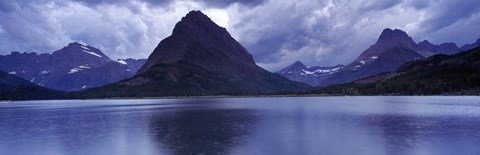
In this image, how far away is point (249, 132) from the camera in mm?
70250

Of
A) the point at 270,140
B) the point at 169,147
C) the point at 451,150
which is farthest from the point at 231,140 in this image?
the point at 451,150

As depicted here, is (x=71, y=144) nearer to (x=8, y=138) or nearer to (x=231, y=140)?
(x=8, y=138)

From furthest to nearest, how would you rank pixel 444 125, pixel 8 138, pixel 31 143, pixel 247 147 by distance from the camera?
pixel 444 125 → pixel 8 138 → pixel 31 143 → pixel 247 147

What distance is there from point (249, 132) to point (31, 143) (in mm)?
34902

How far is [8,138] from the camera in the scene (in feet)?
229

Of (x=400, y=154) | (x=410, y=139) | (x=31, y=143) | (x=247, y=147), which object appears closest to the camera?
(x=400, y=154)

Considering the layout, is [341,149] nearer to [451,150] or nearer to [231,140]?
[451,150]

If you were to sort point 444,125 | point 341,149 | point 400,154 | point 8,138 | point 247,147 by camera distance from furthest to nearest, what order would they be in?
point 444,125 < point 8,138 < point 247,147 < point 341,149 < point 400,154

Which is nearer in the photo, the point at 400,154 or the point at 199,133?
the point at 400,154

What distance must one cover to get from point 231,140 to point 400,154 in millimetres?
23963

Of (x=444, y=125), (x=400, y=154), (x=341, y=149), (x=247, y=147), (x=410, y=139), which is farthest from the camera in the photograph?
(x=444, y=125)

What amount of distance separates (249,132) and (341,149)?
2401 centimetres

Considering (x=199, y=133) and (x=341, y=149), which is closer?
(x=341, y=149)

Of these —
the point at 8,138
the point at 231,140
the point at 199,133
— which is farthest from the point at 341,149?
the point at 8,138
